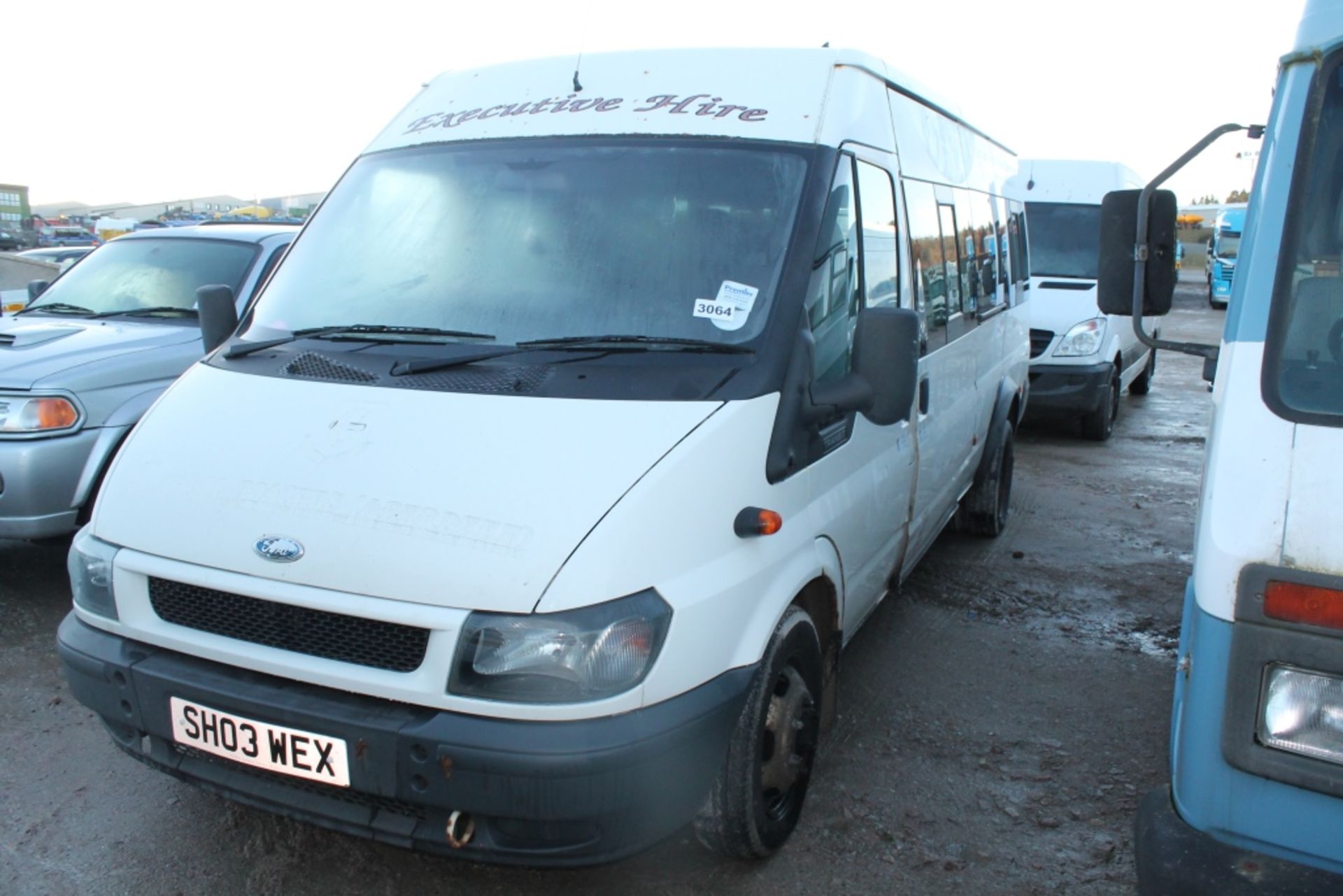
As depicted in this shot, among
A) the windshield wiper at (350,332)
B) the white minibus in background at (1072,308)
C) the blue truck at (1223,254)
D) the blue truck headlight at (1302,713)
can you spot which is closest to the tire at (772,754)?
the blue truck headlight at (1302,713)

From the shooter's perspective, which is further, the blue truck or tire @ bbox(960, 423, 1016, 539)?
the blue truck

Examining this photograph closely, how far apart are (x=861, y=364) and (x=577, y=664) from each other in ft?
4.02

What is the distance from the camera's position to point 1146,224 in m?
2.62

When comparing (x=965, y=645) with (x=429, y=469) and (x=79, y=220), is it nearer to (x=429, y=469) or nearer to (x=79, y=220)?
(x=429, y=469)

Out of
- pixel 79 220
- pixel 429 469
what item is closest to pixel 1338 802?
pixel 429 469

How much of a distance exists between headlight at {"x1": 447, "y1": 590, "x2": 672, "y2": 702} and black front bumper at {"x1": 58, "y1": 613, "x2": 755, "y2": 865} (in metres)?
0.07

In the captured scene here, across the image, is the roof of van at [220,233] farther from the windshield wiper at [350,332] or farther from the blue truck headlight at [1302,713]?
the blue truck headlight at [1302,713]

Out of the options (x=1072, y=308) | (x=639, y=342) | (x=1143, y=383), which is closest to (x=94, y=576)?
(x=639, y=342)

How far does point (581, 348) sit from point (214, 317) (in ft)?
5.74

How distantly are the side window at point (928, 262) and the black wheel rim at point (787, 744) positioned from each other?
169cm

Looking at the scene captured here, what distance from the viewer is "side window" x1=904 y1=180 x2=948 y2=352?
414cm

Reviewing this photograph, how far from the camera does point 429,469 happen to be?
2609 mm

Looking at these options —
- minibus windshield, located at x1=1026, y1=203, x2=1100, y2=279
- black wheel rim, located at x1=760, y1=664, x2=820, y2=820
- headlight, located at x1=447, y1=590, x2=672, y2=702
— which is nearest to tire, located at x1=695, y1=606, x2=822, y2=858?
black wheel rim, located at x1=760, y1=664, x2=820, y2=820

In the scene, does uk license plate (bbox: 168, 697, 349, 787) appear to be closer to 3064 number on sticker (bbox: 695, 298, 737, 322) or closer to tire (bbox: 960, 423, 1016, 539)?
3064 number on sticker (bbox: 695, 298, 737, 322)
